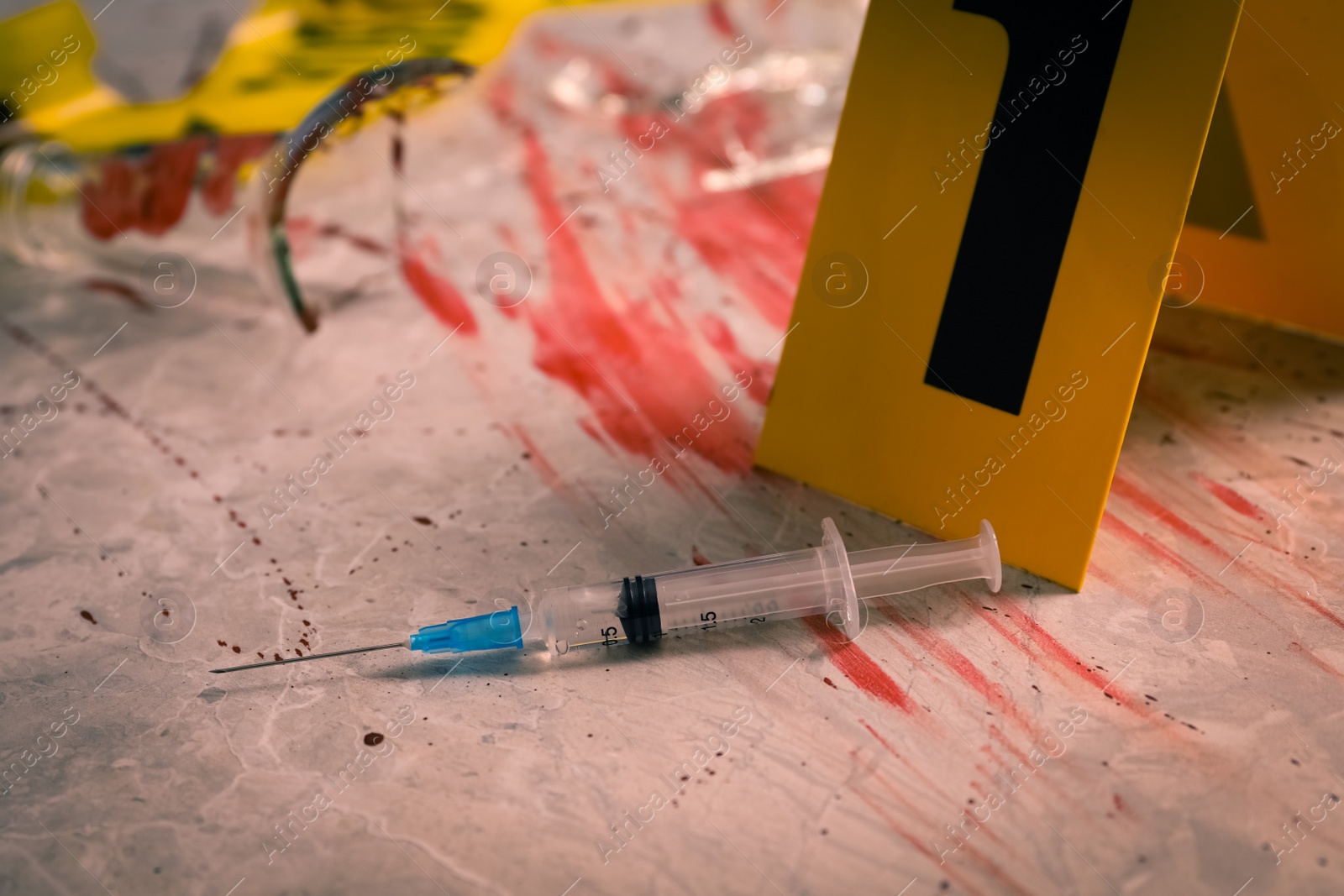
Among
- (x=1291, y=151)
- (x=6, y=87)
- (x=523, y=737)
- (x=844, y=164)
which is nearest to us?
(x=523, y=737)

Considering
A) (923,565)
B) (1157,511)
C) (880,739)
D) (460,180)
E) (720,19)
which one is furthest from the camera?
(720,19)

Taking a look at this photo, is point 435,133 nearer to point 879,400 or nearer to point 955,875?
point 879,400

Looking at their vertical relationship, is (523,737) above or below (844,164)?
below

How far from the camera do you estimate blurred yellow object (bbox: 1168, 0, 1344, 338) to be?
1.19m

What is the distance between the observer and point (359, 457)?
129 cm

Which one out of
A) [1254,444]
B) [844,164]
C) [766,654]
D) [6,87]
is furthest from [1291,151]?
[6,87]

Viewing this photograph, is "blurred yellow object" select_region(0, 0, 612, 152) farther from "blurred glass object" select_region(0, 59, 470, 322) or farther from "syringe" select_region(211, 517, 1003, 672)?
"syringe" select_region(211, 517, 1003, 672)

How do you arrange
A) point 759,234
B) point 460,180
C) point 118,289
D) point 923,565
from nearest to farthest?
1. point 923,565
2. point 118,289
3. point 759,234
4. point 460,180

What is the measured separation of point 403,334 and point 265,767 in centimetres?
75

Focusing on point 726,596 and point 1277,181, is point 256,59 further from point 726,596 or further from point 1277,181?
point 1277,181

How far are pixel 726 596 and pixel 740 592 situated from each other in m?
0.02

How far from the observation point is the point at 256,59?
192cm

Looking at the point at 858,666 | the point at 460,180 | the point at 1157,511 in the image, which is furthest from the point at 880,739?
the point at 460,180

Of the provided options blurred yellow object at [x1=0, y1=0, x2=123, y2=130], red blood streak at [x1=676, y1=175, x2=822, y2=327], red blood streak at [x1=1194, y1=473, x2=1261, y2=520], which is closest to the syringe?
red blood streak at [x1=1194, y1=473, x2=1261, y2=520]
